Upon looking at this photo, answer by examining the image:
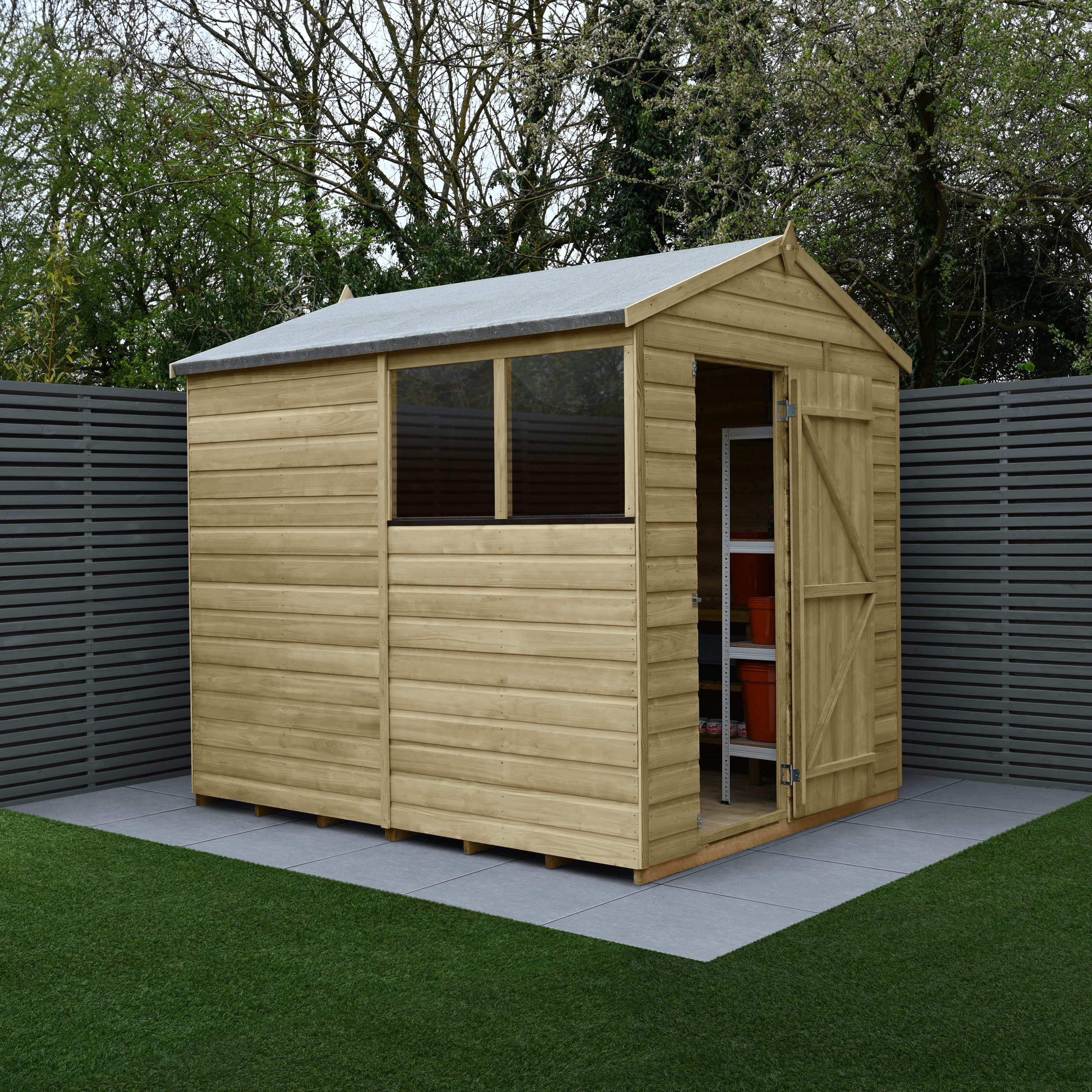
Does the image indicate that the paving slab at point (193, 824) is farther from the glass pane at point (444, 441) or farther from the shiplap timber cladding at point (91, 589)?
the glass pane at point (444, 441)

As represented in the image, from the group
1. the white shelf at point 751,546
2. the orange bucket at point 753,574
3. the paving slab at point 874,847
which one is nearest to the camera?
the paving slab at point 874,847

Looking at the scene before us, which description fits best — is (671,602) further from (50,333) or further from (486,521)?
(50,333)

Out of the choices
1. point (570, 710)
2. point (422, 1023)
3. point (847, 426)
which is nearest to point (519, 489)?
point (570, 710)

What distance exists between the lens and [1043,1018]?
3.84 m

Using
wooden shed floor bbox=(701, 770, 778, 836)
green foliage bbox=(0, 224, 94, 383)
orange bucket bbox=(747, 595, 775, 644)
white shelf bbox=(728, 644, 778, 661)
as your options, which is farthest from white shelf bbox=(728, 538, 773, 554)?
green foliage bbox=(0, 224, 94, 383)

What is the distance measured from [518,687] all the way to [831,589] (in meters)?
1.78

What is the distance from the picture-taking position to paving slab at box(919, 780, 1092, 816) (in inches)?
270

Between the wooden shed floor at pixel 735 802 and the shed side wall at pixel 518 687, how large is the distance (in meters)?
0.73

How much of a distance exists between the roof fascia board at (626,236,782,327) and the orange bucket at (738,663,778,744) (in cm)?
212

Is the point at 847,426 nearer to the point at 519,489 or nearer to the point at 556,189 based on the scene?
the point at 519,489

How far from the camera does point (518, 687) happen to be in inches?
223

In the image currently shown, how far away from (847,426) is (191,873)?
152 inches

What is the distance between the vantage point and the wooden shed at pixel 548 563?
5.38 metres

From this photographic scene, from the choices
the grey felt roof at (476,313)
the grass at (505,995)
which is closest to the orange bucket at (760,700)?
the grass at (505,995)
